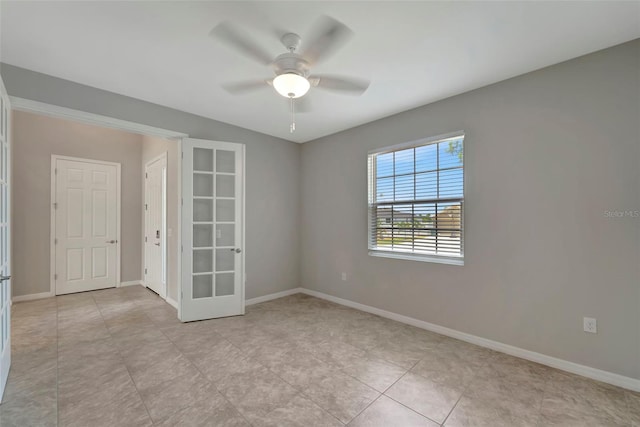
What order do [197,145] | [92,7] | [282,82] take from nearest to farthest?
1. [92,7]
2. [282,82]
3. [197,145]

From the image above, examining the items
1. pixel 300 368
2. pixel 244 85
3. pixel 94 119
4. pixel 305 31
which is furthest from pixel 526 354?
pixel 94 119

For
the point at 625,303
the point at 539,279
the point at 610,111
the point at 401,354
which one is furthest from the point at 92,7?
the point at 625,303

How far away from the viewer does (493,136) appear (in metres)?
2.75

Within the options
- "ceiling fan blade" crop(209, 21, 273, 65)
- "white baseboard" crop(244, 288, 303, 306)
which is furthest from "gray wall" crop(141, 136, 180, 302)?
"ceiling fan blade" crop(209, 21, 273, 65)

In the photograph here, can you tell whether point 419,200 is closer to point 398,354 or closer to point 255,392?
point 398,354

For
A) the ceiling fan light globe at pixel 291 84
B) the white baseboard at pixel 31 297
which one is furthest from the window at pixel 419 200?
the white baseboard at pixel 31 297

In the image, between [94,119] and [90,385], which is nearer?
[90,385]

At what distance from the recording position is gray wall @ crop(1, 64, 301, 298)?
2.97 meters

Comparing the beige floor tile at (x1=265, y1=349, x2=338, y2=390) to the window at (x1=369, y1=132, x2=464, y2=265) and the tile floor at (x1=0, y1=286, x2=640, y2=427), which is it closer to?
the tile floor at (x1=0, y1=286, x2=640, y2=427)

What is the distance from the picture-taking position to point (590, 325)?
7.38 feet

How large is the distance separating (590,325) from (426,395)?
59.9 inches

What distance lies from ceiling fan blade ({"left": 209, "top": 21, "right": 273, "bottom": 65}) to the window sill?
2.67 meters

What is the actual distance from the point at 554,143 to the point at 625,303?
1.38 meters

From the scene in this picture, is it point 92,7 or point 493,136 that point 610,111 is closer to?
point 493,136
